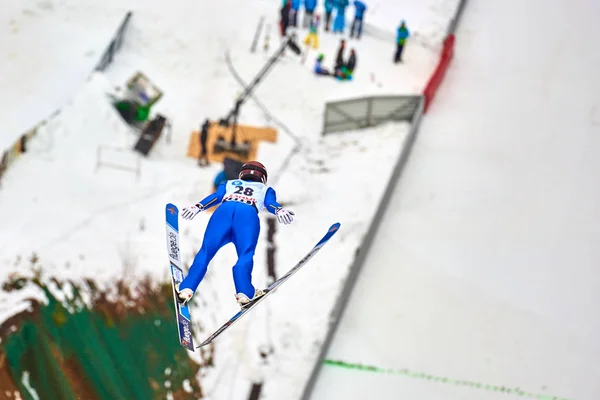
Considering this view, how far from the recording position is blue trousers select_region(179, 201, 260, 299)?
5.25 m

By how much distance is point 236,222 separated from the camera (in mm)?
5344

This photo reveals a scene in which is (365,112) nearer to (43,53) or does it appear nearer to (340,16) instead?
(340,16)

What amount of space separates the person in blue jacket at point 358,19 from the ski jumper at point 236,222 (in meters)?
7.87

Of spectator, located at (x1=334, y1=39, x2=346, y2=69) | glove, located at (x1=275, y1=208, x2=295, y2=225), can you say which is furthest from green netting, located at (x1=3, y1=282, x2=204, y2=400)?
spectator, located at (x1=334, y1=39, x2=346, y2=69)

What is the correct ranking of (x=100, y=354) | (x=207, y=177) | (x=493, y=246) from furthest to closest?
1. (x=207, y=177)
2. (x=493, y=246)
3. (x=100, y=354)

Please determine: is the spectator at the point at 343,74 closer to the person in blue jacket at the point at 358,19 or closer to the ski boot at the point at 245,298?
the person in blue jacket at the point at 358,19

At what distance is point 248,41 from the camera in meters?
13.0

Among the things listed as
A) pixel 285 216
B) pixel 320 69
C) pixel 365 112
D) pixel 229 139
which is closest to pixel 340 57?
pixel 320 69

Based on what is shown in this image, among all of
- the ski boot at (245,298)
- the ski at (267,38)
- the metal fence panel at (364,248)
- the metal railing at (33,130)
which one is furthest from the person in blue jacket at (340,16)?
the ski boot at (245,298)

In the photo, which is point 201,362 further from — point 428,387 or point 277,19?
point 277,19

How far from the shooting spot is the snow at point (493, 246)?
29.6 feet

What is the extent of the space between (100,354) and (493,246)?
5.07 metres

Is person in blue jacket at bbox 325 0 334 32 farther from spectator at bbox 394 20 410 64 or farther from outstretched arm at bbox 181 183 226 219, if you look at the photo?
outstretched arm at bbox 181 183 226 219

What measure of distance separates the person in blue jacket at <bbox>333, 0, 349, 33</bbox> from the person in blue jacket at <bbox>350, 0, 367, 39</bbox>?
18 centimetres
